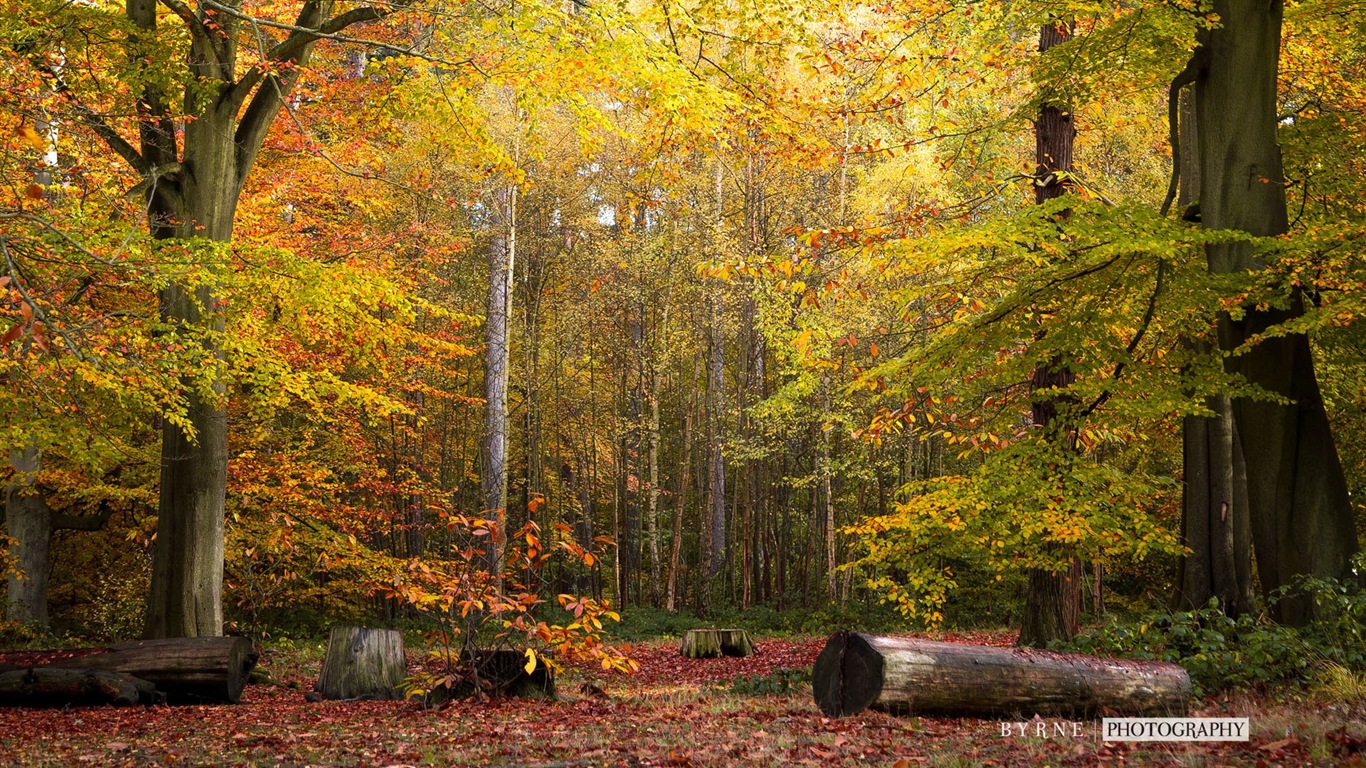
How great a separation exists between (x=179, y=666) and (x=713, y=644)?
733 cm

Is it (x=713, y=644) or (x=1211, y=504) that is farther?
(x=713, y=644)

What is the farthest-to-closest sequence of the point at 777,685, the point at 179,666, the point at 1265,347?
the point at 777,685 < the point at 179,666 < the point at 1265,347

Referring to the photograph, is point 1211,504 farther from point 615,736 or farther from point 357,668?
point 357,668

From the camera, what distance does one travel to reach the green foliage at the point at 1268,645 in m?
6.89

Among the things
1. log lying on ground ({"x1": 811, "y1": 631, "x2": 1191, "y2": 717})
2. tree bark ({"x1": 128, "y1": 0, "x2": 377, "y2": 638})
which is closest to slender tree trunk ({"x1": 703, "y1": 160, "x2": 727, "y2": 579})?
tree bark ({"x1": 128, "y1": 0, "x2": 377, "y2": 638})

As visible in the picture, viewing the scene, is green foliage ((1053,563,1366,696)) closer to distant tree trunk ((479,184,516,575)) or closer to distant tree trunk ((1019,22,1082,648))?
distant tree trunk ((1019,22,1082,648))

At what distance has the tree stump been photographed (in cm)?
948

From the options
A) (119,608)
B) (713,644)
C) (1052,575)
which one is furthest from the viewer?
(119,608)

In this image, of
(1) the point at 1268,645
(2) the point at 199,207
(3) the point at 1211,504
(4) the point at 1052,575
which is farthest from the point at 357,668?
(3) the point at 1211,504

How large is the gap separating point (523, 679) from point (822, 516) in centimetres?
2021

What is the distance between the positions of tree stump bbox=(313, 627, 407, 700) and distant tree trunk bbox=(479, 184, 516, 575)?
7.44 meters

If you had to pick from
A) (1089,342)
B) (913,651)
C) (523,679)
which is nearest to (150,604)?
(523,679)

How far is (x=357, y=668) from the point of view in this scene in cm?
955

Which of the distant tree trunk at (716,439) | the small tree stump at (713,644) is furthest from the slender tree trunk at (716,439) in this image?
the small tree stump at (713,644)
